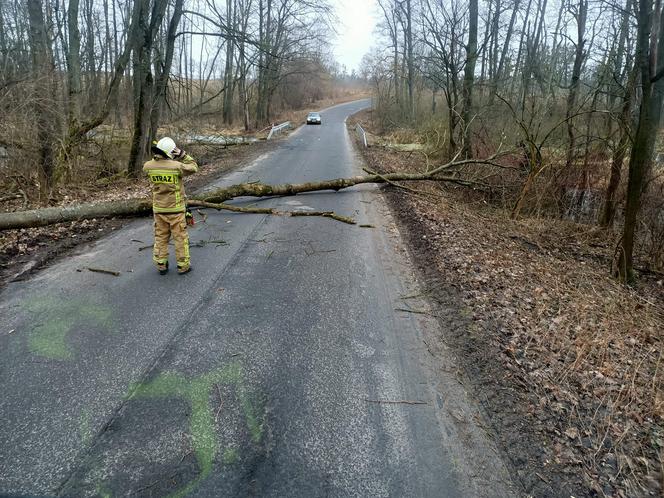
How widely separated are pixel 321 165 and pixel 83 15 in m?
28.7

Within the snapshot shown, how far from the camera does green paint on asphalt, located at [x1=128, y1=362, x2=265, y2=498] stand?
267 cm

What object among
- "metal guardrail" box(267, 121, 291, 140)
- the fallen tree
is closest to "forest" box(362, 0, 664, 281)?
the fallen tree

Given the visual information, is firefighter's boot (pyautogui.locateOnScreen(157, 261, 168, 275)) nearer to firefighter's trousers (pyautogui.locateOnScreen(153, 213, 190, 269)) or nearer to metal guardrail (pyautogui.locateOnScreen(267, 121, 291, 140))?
firefighter's trousers (pyautogui.locateOnScreen(153, 213, 190, 269))

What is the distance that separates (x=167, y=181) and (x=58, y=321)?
2015 millimetres

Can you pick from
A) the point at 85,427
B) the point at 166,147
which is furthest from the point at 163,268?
the point at 85,427

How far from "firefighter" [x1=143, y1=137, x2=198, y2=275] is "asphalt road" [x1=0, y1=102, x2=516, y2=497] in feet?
1.00

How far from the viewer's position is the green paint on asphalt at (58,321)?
3.71 meters

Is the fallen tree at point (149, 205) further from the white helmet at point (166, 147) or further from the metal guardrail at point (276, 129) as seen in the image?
the metal guardrail at point (276, 129)

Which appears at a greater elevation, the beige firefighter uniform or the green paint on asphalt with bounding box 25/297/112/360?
the beige firefighter uniform

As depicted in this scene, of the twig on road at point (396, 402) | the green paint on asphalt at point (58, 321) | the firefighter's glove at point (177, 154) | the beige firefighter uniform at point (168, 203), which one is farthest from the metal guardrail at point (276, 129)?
the twig on road at point (396, 402)

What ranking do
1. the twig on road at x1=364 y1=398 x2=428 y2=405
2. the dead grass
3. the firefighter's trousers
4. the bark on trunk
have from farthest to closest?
the bark on trunk, the firefighter's trousers, the twig on road at x1=364 y1=398 x2=428 y2=405, the dead grass

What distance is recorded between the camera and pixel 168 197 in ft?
17.3

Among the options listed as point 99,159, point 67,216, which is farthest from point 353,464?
point 99,159

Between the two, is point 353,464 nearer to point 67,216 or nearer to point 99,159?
point 67,216
